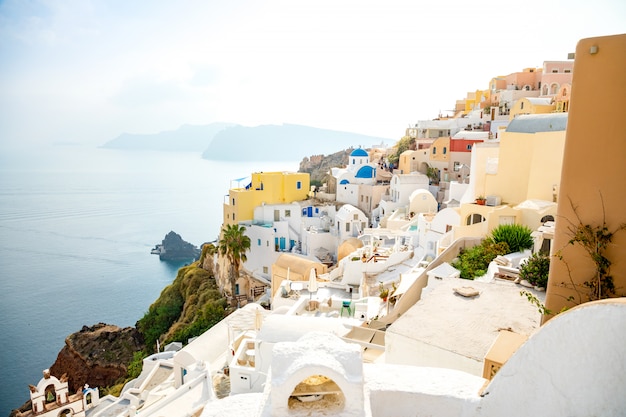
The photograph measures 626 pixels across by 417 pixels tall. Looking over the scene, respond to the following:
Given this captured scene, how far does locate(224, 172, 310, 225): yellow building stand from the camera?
33406 mm

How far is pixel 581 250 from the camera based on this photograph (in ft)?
22.2

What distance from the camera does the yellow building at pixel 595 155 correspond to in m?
6.24

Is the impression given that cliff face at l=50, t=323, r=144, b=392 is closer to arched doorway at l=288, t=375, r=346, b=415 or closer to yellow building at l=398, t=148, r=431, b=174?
yellow building at l=398, t=148, r=431, b=174

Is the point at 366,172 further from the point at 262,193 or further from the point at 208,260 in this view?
the point at 208,260

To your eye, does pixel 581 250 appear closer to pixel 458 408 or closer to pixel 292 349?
pixel 458 408

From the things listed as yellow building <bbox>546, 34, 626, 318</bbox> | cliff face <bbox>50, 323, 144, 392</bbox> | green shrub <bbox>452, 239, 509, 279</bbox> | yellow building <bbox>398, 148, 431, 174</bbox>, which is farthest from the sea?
yellow building <bbox>546, 34, 626, 318</bbox>

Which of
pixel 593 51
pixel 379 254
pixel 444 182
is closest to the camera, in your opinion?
pixel 593 51

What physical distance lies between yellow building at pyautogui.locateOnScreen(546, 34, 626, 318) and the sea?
1136 inches

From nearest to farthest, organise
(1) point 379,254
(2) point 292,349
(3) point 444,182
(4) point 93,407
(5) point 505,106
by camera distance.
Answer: (2) point 292,349 < (4) point 93,407 < (1) point 379,254 < (3) point 444,182 < (5) point 505,106

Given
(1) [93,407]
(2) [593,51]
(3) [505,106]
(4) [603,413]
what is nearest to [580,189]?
(2) [593,51]

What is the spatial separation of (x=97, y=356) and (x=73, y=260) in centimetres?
4098

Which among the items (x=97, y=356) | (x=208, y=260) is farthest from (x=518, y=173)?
(x=97, y=356)

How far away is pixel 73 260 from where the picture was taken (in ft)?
222

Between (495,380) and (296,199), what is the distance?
104 feet
